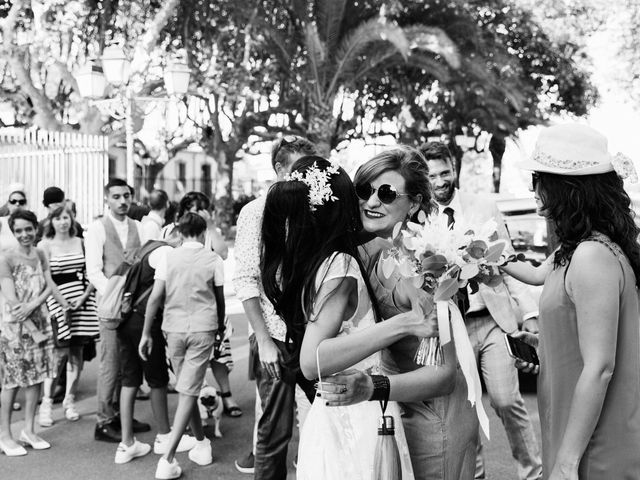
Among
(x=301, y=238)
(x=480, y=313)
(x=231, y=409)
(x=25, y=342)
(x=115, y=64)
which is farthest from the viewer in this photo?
(x=115, y=64)

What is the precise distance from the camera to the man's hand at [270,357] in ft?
13.2

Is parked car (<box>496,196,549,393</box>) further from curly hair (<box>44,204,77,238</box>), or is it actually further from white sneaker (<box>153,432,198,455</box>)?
curly hair (<box>44,204,77,238</box>)

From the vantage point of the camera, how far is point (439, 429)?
8.36ft

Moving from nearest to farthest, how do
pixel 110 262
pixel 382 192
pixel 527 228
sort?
pixel 382 192
pixel 110 262
pixel 527 228

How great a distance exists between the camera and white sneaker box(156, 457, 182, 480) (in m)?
5.10

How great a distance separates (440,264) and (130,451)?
155 inches

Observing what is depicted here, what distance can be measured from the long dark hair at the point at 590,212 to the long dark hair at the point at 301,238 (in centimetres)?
69

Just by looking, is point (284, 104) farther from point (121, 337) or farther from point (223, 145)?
point (121, 337)

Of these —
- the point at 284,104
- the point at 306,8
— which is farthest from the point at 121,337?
the point at 284,104

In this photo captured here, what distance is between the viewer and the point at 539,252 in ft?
26.7

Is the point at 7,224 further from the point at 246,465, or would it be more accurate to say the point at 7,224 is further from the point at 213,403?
the point at 246,465

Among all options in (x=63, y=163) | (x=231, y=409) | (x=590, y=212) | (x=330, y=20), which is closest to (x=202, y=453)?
(x=231, y=409)

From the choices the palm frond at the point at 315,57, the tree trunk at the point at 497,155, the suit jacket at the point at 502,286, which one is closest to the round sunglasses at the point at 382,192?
the suit jacket at the point at 502,286

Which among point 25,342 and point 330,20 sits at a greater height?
point 330,20
